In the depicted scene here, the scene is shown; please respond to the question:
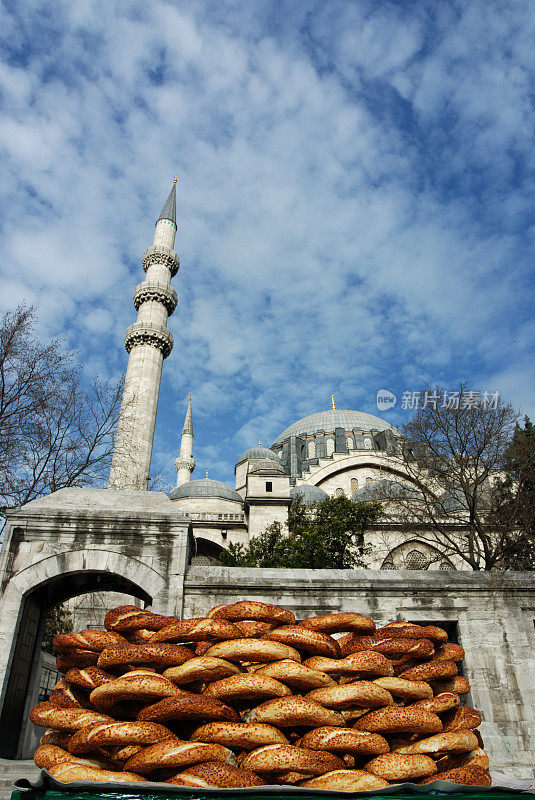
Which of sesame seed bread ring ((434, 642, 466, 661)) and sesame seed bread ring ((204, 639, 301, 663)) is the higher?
sesame seed bread ring ((434, 642, 466, 661))

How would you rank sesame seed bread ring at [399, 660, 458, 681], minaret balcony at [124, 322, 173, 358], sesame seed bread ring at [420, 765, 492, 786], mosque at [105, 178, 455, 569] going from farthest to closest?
1. minaret balcony at [124, 322, 173, 358]
2. mosque at [105, 178, 455, 569]
3. sesame seed bread ring at [399, 660, 458, 681]
4. sesame seed bread ring at [420, 765, 492, 786]

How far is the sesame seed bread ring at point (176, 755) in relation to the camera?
6.81ft

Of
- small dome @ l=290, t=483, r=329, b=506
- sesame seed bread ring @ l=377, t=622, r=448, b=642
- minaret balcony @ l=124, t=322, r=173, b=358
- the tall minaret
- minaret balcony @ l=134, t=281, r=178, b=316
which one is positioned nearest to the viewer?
sesame seed bread ring @ l=377, t=622, r=448, b=642

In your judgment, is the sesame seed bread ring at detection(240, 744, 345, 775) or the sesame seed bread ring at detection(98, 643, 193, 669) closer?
the sesame seed bread ring at detection(240, 744, 345, 775)

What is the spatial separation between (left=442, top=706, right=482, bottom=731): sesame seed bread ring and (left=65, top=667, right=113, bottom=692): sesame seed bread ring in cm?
173

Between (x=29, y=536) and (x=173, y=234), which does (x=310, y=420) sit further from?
(x=29, y=536)

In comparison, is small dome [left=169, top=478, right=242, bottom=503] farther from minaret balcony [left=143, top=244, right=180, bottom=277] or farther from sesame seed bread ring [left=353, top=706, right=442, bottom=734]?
sesame seed bread ring [left=353, top=706, right=442, bottom=734]

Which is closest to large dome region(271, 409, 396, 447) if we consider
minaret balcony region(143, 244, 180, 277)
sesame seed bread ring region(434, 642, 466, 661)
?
minaret balcony region(143, 244, 180, 277)

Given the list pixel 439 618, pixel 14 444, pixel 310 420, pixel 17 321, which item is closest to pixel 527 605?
pixel 439 618

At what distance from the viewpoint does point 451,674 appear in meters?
2.82

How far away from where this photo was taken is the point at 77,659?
9.73 ft

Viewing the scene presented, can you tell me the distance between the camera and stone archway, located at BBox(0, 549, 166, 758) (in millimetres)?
6801

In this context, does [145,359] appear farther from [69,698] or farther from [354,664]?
[354,664]

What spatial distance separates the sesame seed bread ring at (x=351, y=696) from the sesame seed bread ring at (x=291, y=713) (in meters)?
0.06
